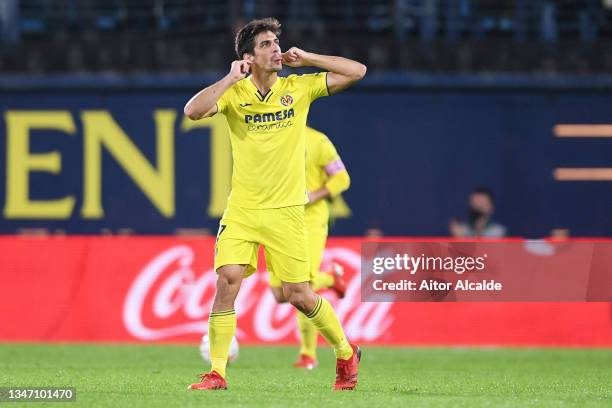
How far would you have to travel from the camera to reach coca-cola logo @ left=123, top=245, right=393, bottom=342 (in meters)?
14.5

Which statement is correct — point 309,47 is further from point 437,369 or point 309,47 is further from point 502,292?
point 502,292

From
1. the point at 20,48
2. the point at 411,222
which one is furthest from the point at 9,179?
the point at 411,222

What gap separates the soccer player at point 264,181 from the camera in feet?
27.4

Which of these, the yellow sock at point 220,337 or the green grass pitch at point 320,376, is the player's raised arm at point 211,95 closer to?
the yellow sock at point 220,337

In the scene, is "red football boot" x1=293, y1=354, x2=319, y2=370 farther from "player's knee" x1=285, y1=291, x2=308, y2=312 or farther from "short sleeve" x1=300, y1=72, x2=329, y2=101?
"short sleeve" x1=300, y1=72, x2=329, y2=101

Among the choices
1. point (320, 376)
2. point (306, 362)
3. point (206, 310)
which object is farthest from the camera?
point (206, 310)

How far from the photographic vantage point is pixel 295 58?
831cm

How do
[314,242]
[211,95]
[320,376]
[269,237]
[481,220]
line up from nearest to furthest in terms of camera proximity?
[211,95]
[269,237]
[320,376]
[314,242]
[481,220]

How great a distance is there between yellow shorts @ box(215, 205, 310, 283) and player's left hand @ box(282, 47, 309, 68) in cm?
91

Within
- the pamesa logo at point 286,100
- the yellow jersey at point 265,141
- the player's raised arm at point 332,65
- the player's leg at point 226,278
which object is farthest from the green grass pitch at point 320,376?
the player's raised arm at point 332,65

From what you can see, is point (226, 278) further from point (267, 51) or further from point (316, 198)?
point (316, 198)

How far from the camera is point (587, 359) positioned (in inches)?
507

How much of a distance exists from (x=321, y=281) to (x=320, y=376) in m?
1.43

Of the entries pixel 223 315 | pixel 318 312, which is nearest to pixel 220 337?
pixel 223 315
